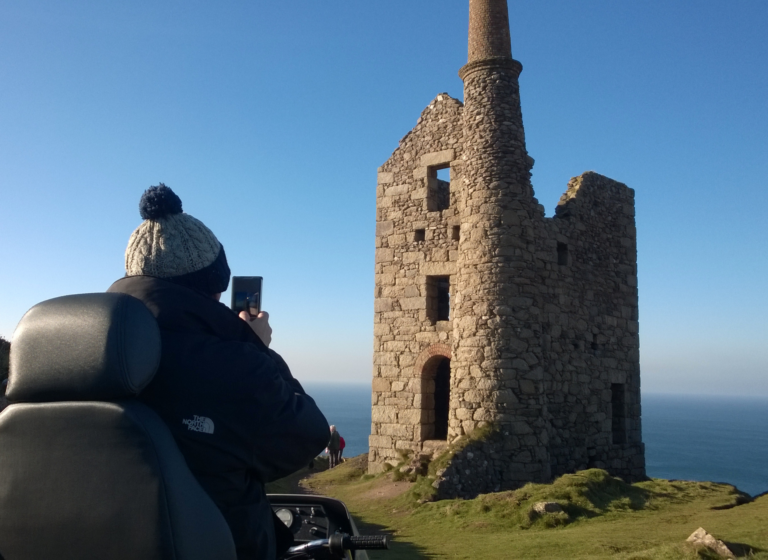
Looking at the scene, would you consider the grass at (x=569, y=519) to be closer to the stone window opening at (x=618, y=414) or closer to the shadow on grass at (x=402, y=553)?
the shadow on grass at (x=402, y=553)

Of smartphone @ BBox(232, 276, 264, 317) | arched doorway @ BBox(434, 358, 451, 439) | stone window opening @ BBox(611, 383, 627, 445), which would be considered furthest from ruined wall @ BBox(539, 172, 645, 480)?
smartphone @ BBox(232, 276, 264, 317)

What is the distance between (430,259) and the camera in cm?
1506

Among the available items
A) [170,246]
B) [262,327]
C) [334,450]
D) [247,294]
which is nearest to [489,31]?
[334,450]

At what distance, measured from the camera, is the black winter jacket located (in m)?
2.09

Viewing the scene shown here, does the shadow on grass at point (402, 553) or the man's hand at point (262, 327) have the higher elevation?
the man's hand at point (262, 327)

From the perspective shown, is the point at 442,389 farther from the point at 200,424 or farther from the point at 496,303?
the point at 200,424

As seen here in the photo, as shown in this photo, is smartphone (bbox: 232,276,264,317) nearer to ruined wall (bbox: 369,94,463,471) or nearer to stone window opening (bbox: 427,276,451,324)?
ruined wall (bbox: 369,94,463,471)

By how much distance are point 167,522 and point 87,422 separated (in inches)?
13.4

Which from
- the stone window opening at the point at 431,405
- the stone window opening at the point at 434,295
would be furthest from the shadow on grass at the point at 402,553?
the stone window opening at the point at 434,295

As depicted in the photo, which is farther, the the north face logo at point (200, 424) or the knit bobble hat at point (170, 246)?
the knit bobble hat at point (170, 246)

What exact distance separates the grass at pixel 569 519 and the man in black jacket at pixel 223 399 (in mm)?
4742

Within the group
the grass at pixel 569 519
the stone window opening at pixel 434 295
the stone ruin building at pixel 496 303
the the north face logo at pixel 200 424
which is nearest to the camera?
the the north face logo at pixel 200 424

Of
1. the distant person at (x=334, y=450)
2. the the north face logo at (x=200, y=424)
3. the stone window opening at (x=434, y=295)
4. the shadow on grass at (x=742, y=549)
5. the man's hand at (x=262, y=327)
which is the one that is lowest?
the distant person at (x=334, y=450)

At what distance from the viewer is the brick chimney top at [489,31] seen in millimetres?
13633
